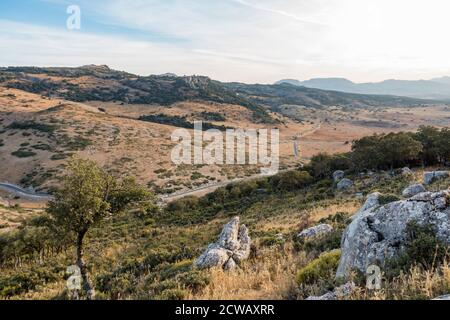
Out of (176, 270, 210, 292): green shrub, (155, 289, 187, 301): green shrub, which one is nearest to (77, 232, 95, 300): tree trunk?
(176, 270, 210, 292): green shrub

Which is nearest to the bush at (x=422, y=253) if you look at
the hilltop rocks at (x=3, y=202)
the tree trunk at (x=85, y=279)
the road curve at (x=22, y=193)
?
the tree trunk at (x=85, y=279)

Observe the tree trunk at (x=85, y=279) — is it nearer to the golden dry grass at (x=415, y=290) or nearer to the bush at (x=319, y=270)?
the bush at (x=319, y=270)

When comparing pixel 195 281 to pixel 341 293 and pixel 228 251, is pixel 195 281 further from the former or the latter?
pixel 341 293

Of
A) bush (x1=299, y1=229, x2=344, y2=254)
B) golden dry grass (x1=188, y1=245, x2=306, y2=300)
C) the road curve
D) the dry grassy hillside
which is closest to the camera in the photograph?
golden dry grass (x1=188, y1=245, x2=306, y2=300)

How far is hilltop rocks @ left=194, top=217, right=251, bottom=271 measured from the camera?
1298 cm

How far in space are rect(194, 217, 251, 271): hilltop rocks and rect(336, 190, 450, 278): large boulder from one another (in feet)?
17.6

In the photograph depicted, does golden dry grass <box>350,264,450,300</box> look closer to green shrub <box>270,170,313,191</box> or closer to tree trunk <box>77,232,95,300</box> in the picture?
tree trunk <box>77,232,95,300</box>

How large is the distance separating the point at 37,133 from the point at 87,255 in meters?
86.1

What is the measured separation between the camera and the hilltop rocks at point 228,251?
13.0 metres

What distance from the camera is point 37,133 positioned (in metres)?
100

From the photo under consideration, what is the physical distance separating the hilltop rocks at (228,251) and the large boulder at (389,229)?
17.6ft
